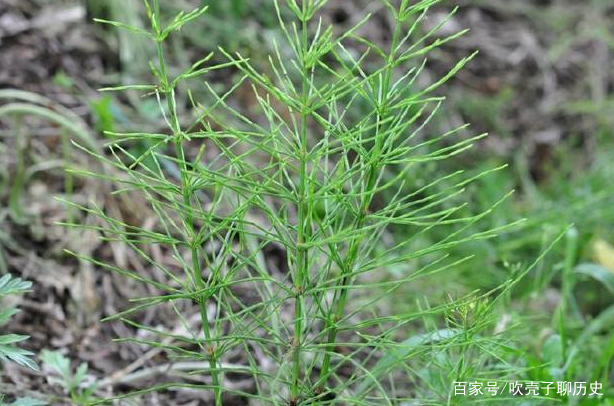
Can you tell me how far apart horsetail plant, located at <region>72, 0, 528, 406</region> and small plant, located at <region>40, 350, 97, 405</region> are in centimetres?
21

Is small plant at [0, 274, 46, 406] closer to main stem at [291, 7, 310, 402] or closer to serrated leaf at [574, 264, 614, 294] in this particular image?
main stem at [291, 7, 310, 402]

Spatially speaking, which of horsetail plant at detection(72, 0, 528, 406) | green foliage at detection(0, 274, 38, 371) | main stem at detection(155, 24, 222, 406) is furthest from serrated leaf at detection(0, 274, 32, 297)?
→ main stem at detection(155, 24, 222, 406)

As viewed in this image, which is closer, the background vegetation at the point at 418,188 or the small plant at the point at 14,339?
the small plant at the point at 14,339

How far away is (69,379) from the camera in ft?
6.11

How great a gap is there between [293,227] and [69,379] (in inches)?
28.0

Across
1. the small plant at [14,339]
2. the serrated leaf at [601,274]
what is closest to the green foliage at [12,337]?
the small plant at [14,339]

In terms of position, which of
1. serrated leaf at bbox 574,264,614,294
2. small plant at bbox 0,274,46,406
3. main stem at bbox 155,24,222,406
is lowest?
serrated leaf at bbox 574,264,614,294

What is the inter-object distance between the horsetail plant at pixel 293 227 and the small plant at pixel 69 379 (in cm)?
21

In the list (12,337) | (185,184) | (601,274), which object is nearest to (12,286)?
(12,337)

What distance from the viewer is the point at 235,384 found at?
214 cm

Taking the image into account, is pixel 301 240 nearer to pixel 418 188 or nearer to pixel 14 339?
pixel 14 339

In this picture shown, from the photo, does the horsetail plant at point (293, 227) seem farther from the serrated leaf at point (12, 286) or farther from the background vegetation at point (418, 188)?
the serrated leaf at point (12, 286)

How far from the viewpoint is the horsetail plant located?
138 cm

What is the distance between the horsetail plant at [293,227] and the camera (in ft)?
4.51
